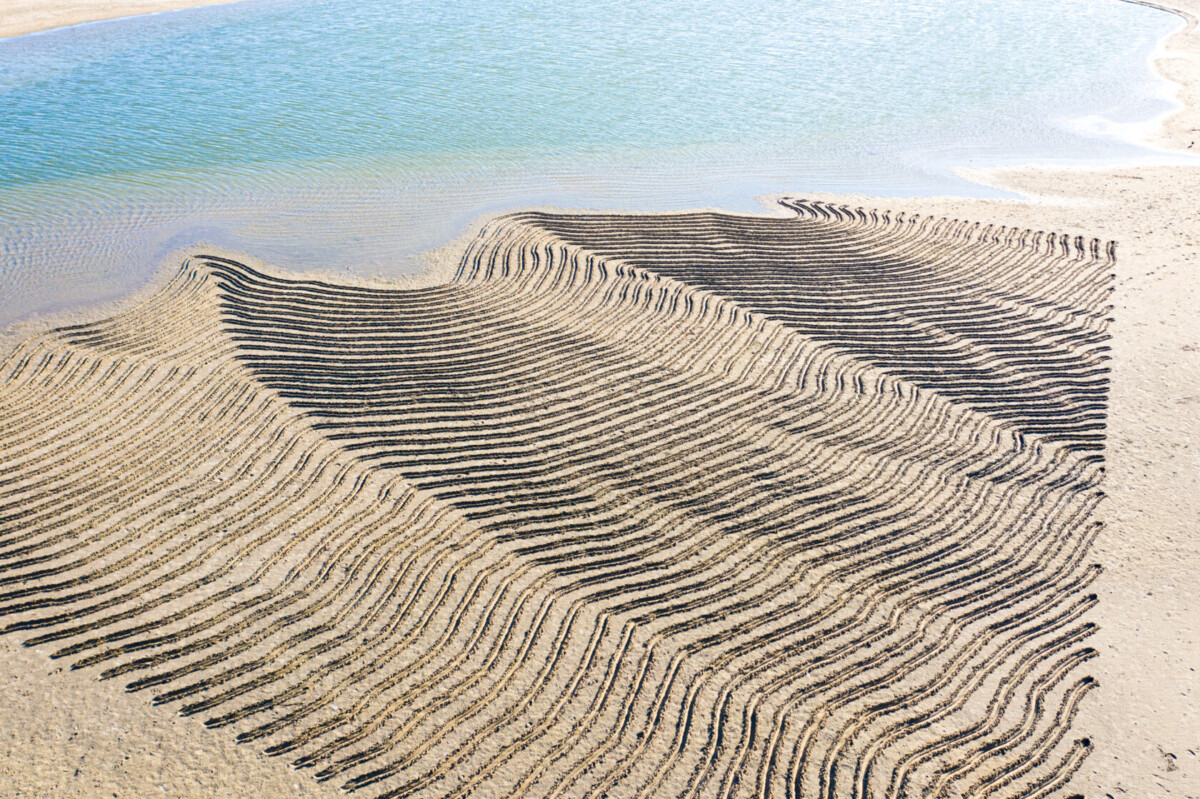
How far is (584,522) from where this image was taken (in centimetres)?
983

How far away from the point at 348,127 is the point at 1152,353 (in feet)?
56.3

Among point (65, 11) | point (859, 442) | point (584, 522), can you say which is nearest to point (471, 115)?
point (859, 442)

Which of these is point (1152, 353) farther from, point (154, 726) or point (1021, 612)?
point (154, 726)

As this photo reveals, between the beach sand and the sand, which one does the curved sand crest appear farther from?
the sand

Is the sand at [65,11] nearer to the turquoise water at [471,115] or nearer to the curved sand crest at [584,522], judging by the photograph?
the turquoise water at [471,115]

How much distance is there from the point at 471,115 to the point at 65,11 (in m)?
17.8

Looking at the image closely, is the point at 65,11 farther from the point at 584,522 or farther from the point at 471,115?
the point at 584,522

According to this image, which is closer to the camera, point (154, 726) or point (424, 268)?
point (154, 726)

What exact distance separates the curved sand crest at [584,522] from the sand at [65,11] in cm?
2041

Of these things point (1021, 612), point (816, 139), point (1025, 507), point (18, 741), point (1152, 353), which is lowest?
point (18, 741)

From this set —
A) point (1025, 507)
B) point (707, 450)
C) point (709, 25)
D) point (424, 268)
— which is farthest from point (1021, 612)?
point (709, 25)

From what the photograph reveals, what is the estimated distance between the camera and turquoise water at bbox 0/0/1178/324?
17156 millimetres

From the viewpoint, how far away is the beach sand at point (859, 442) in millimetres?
7352

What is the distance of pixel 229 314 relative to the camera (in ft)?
43.6
